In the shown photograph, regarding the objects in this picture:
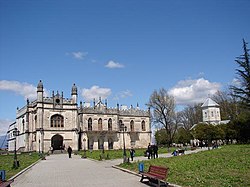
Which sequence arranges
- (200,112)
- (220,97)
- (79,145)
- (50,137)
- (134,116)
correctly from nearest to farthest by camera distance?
1. (50,137)
2. (79,145)
3. (134,116)
4. (220,97)
5. (200,112)

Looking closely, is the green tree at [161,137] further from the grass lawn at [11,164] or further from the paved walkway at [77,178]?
the paved walkway at [77,178]

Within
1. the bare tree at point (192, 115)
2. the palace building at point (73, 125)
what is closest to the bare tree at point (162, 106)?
the palace building at point (73, 125)

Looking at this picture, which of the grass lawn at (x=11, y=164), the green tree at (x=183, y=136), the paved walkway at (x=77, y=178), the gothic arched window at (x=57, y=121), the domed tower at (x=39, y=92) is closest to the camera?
the paved walkway at (x=77, y=178)

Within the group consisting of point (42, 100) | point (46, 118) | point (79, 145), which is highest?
point (42, 100)

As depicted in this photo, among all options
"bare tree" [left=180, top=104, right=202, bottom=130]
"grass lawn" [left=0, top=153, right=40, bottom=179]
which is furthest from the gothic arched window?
"bare tree" [left=180, top=104, right=202, bottom=130]

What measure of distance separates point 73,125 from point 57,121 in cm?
316

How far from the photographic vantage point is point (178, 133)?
245ft

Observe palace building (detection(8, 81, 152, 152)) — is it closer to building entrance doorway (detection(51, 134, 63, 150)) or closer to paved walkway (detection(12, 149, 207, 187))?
building entrance doorway (detection(51, 134, 63, 150))

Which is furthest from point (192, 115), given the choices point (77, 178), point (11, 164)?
point (77, 178)

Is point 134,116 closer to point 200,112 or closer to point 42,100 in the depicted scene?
point 42,100

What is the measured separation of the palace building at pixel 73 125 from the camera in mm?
52906

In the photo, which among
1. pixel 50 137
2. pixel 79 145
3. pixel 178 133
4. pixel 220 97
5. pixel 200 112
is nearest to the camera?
pixel 50 137

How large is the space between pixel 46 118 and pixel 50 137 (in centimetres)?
365

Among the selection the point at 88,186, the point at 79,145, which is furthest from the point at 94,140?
the point at 88,186
